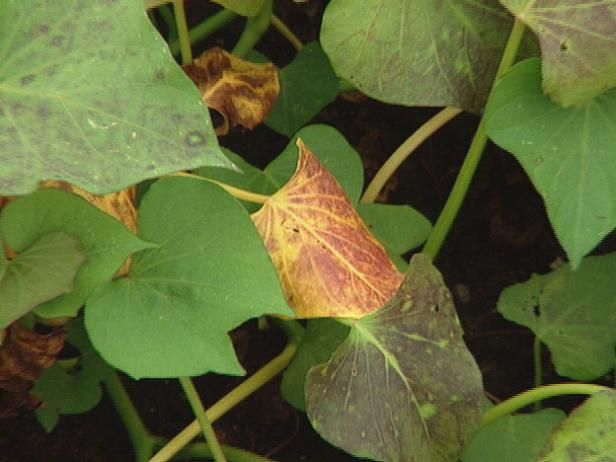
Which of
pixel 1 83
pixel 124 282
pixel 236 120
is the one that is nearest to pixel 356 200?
pixel 236 120

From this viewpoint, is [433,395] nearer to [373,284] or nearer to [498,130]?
[373,284]

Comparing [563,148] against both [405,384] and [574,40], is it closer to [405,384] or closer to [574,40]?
[574,40]

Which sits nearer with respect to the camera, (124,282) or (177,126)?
(177,126)

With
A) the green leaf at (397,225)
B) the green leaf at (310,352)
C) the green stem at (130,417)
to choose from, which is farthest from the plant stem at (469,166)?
the green stem at (130,417)

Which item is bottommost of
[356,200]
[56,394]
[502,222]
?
[56,394]

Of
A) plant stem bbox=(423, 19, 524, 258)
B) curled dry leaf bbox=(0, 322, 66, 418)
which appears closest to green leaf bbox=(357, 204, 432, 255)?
plant stem bbox=(423, 19, 524, 258)

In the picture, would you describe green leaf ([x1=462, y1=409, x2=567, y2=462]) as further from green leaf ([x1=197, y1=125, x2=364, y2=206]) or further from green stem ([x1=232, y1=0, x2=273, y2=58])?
green stem ([x1=232, y1=0, x2=273, y2=58])
